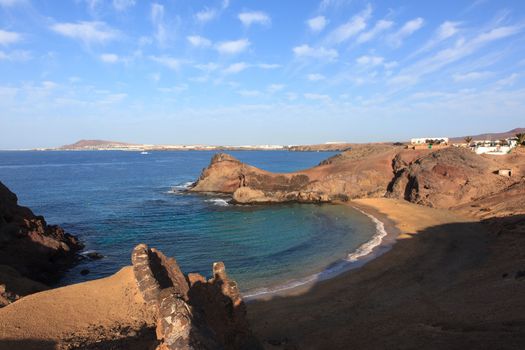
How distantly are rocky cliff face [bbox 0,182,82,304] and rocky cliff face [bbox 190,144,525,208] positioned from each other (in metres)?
32.1

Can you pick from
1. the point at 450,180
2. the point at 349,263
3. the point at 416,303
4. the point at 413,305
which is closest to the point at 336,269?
the point at 349,263

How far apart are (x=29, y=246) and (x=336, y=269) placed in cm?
2302

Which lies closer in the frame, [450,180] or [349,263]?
[349,263]

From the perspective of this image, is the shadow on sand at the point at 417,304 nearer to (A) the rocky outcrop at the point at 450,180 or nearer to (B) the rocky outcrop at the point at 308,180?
(A) the rocky outcrop at the point at 450,180

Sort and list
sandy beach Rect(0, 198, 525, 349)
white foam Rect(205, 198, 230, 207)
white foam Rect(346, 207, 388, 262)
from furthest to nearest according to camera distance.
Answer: white foam Rect(205, 198, 230, 207) → white foam Rect(346, 207, 388, 262) → sandy beach Rect(0, 198, 525, 349)

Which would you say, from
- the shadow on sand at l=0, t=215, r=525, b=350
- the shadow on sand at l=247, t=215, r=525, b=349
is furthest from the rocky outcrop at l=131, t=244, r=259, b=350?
the shadow on sand at l=247, t=215, r=525, b=349

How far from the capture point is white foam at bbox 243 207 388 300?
78.6 feet

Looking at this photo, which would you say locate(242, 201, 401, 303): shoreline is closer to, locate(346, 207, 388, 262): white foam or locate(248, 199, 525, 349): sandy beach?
locate(346, 207, 388, 262): white foam

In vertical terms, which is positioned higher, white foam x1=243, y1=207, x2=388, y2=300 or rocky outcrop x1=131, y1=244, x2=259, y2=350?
rocky outcrop x1=131, y1=244, x2=259, y2=350

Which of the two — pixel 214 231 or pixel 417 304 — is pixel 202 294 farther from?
pixel 214 231

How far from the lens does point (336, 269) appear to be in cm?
2783

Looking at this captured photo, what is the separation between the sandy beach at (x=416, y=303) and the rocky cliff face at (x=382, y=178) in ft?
62.3

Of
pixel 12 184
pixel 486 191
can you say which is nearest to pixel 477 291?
pixel 486 191

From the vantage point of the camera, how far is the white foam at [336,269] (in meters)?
24.0
